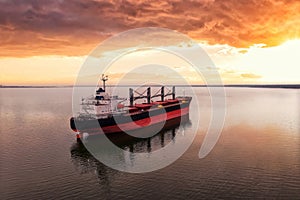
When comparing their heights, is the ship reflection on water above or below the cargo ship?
below

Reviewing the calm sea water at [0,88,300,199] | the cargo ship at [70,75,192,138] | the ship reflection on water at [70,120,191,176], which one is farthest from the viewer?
the cargo ship at [70,75,192,138]

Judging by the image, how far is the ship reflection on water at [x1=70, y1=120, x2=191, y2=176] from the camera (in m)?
36.3

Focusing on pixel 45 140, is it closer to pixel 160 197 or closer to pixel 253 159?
pixel 160 197

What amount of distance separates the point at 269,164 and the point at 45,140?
42.0m

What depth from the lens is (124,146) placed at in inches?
1877

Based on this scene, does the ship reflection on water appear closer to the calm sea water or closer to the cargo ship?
the calm sea water

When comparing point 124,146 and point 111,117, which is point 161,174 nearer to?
point 124,146

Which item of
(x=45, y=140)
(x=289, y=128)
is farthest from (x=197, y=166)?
(x=289, y=128)

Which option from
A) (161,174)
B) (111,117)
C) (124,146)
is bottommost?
(161,174)

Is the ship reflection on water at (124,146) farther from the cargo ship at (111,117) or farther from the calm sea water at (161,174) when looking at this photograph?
the cargo ship at (111,117)

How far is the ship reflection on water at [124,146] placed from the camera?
36.3m

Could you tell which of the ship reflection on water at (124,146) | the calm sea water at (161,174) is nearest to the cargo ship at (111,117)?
the ship reflection on water at (124,146)

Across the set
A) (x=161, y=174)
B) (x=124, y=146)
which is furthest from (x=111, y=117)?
(x=161, y=174)

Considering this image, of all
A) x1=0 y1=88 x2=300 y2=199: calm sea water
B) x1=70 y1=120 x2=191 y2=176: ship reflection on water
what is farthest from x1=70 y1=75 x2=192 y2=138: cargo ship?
x1=0 y1=88 x2=300 y2=199: calm sea water
